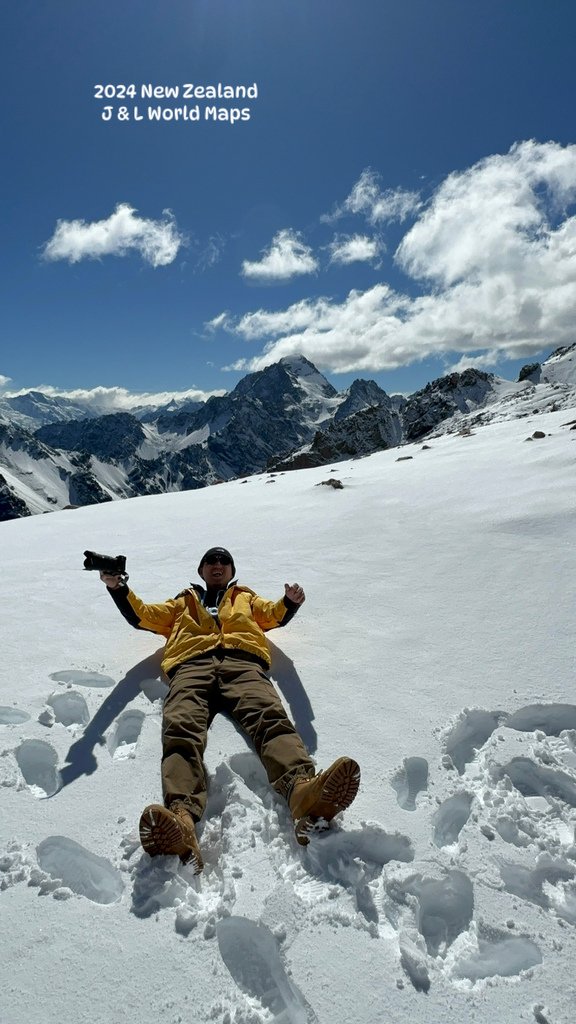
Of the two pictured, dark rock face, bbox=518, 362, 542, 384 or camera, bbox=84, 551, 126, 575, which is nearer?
camera, bbox=84, 551, 126, 575

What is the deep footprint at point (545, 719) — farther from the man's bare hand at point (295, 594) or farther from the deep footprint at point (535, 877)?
the man's bare hand at point (295, 594)

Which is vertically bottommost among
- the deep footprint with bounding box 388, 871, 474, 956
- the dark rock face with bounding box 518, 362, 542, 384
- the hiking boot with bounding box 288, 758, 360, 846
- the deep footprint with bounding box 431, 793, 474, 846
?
the deep footprint with bounding box 388, 871, 474, 956

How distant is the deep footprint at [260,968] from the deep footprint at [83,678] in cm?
275

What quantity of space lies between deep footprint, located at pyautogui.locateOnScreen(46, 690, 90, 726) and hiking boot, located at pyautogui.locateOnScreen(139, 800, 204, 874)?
1691 mm

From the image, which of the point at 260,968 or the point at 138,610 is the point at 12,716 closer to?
the point at 138,610

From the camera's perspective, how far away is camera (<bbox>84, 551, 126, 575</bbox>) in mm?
4910

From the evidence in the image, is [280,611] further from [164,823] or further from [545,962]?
[545,962]

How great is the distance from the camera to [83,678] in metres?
4.94

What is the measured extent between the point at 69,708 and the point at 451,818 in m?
3.33

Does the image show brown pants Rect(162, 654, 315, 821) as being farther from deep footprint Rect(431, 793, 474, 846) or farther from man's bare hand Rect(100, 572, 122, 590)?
man's bare hand Rect(100, 572, 122, 590)

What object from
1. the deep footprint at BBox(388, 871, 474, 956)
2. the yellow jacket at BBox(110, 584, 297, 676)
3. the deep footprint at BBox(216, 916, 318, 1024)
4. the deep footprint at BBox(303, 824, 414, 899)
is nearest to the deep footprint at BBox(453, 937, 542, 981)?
the deep footprint at BBox(388, 871, 474, 956)

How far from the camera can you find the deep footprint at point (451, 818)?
314 cm

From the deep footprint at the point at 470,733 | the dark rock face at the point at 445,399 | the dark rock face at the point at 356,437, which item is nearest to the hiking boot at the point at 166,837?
the deep footprint at the point at 470,733

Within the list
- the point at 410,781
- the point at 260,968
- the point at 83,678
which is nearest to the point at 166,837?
the point at 260,968
